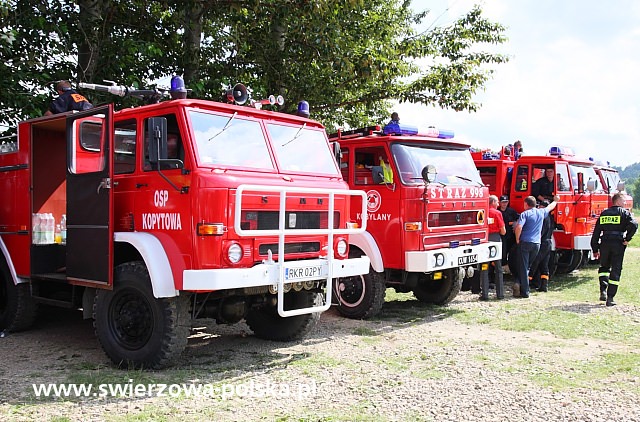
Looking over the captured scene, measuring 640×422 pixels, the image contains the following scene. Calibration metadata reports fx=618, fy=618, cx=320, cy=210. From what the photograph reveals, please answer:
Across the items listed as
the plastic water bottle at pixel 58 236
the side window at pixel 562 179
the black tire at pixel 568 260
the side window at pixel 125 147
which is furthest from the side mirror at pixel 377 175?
the black tire at pixel 568 260

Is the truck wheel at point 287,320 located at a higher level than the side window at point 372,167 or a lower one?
lower

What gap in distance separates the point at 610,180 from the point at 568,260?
258cm

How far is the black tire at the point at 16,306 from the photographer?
7.16 m

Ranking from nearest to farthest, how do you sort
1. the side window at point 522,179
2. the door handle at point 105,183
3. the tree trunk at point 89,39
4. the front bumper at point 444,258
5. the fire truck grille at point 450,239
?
1. the door handle at point 105,183
2. the front bumper at point 444,258
3. the fire truck grille at point 450,239
4. the tree trunk at point 89,39
5. the side window at point 522,179

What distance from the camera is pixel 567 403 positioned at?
4953mm

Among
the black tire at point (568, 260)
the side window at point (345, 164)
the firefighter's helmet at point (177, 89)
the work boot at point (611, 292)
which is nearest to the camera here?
the firefighter's helmet at point (177, 89)

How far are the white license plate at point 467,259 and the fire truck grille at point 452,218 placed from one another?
484mm

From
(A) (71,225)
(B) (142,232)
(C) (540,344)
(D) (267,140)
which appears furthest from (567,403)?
(A) (71,225)

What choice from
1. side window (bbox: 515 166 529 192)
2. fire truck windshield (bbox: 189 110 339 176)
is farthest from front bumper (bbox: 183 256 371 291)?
side window (bbox: 515 166 529 192)

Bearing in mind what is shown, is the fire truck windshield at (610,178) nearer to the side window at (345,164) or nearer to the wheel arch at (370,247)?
the side window at (345,164)

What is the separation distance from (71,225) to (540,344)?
5.22m

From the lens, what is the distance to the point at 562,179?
12109 mm

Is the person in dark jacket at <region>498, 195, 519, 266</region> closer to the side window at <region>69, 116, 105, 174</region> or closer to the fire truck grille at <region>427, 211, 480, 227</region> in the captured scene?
the fire truck grille at <region>427, 211, 480, 227</region>

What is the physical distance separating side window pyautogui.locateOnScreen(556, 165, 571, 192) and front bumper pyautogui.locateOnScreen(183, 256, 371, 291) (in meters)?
7.24
